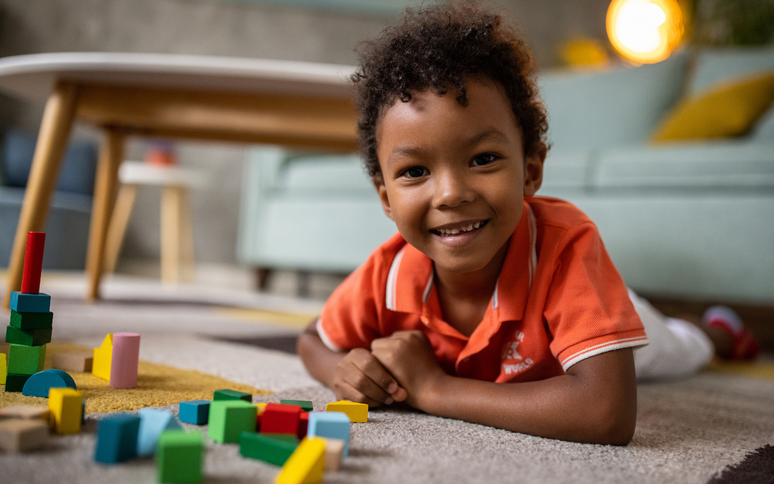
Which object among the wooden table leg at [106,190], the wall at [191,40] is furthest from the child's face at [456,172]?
the wall at [191,40]

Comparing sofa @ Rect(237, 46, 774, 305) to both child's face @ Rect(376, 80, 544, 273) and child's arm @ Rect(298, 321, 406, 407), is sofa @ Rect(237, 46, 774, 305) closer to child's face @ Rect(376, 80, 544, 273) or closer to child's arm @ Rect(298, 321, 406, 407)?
child's face @ Rect(376, 80, 544, 273)

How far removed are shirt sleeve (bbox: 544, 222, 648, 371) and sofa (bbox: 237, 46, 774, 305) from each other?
1.25ft

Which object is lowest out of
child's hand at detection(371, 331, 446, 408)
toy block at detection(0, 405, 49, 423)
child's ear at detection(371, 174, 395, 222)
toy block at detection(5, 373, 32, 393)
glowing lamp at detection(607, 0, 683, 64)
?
toy block at detection(5, 373, 32, 393)

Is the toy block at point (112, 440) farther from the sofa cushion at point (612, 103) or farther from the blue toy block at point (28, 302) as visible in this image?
the sofa cushion at point (612, 103)

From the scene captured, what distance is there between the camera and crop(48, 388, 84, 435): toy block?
51 cm

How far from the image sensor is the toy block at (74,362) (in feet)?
2.48

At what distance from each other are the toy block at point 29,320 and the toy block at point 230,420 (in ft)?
0.76

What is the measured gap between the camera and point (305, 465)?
1.41ft

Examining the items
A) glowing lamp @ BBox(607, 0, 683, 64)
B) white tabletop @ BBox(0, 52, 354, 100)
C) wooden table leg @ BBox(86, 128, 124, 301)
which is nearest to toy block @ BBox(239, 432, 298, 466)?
white tabletop @ BBox(0, 52, 354, 100)

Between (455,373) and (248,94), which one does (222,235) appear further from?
(455,373)

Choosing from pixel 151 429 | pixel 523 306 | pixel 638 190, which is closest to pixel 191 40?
pixel 638 190

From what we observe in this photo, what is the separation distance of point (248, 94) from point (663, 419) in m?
1.09

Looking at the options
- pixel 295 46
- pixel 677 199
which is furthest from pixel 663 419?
pixel 295 46

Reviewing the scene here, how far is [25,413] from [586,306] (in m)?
0.54
